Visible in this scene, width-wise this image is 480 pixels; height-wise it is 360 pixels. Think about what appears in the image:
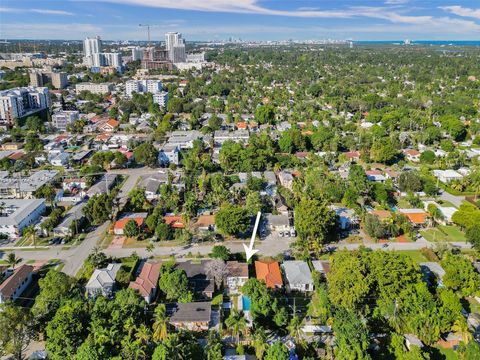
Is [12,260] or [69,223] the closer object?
[12,260]

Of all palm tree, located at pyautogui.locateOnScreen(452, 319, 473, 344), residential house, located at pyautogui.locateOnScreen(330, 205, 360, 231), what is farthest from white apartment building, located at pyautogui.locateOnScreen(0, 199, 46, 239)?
palm tree, located at pyautogui.locateOnScreen(452, 319, 473, 344)

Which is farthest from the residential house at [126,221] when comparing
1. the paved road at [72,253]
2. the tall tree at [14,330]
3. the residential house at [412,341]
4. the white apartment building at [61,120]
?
the white apartment building at [61,120]

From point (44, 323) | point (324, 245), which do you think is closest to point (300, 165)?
point (324, 245)

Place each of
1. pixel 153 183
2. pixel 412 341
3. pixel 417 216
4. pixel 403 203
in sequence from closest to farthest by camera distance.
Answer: pixel 412 341
pixel 417 216
pixel 403 203
pixel 153 183

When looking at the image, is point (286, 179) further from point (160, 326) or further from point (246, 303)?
point (160, 326)

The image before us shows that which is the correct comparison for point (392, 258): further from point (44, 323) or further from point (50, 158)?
point (50, 158)

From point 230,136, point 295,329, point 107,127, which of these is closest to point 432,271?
point 295,329

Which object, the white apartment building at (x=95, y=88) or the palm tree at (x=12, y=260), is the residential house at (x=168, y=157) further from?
the white apartment building at (x=95, y=88)
